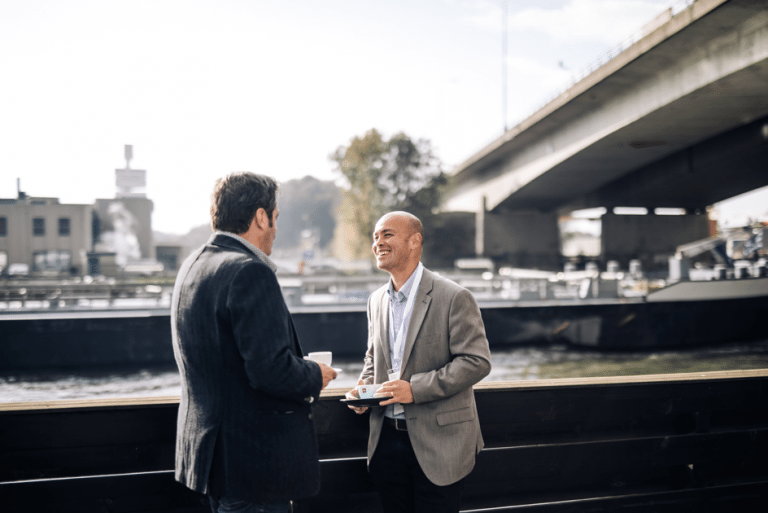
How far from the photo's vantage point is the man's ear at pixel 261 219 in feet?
6.75

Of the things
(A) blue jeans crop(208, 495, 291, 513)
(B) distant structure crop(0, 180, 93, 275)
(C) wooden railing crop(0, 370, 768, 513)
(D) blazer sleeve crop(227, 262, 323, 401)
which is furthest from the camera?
(B) distant structure crop(0, 180, 93, 275)

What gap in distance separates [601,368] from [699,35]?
42.3ft

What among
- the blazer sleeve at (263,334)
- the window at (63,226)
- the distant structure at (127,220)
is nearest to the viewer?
the blazer sleeve at (263,334)

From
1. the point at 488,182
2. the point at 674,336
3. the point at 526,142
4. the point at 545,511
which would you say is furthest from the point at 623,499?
the point at 488,182

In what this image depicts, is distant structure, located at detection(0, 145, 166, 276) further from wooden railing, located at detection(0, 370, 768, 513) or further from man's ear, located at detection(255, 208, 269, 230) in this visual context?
man's ear, located at detection(255, 208, 269, 230)

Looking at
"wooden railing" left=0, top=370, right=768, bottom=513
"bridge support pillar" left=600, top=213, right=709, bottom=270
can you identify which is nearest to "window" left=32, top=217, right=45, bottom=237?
"wooden railing" left=0, top=370, right=768, bottom=513

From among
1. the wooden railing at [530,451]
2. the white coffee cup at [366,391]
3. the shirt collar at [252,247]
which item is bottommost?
the wooden railing at [530,451]

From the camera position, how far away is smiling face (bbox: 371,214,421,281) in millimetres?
2492

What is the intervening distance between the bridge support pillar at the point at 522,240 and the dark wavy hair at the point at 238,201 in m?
44.0

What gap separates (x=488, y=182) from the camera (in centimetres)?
4350

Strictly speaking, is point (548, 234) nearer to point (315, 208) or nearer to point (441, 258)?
point (441, 258)

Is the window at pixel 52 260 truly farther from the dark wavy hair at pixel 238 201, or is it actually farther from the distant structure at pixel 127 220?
the dark wavy hair at pixel 238 201

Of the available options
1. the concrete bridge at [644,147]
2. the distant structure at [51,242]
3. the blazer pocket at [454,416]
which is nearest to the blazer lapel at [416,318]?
the blazer pocket at [454,416]

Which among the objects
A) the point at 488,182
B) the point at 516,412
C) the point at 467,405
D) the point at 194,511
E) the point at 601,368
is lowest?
the point at 601,368
